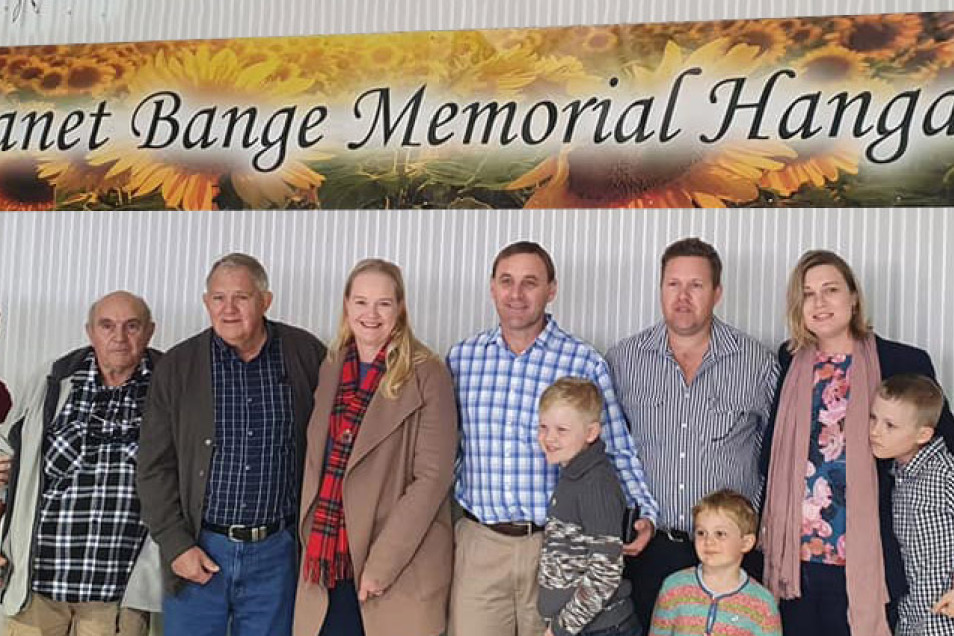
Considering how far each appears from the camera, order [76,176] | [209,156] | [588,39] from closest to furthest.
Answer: [588,39] < [209,156] < [76,176]

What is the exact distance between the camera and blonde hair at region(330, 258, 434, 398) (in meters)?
3.39

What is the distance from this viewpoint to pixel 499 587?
11.1 feet

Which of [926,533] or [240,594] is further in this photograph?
A: [240,594]

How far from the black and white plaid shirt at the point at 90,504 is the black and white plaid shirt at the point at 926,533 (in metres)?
2.41

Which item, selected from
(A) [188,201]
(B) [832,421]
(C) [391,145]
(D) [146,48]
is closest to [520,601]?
(B) [832,421]

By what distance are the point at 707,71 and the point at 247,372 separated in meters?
2.09

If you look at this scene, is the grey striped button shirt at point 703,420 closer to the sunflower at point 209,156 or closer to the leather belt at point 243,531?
the leather belt at point 243,531

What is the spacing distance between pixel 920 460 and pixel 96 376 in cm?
264

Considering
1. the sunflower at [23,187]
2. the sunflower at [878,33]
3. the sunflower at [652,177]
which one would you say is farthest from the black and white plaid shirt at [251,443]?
the sunflower at [878,33]

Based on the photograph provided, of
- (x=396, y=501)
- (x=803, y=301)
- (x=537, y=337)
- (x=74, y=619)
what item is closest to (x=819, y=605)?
(x=803, y=301)

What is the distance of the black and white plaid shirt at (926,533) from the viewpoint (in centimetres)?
315

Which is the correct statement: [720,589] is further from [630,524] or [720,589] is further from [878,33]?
[878,33]

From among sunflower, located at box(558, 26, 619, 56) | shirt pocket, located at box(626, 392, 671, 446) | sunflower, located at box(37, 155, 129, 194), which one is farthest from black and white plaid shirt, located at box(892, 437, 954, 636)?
sunflower, located at box(37, 155, 129, 194)

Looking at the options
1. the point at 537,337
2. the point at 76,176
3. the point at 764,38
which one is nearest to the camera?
the point at 537,337
